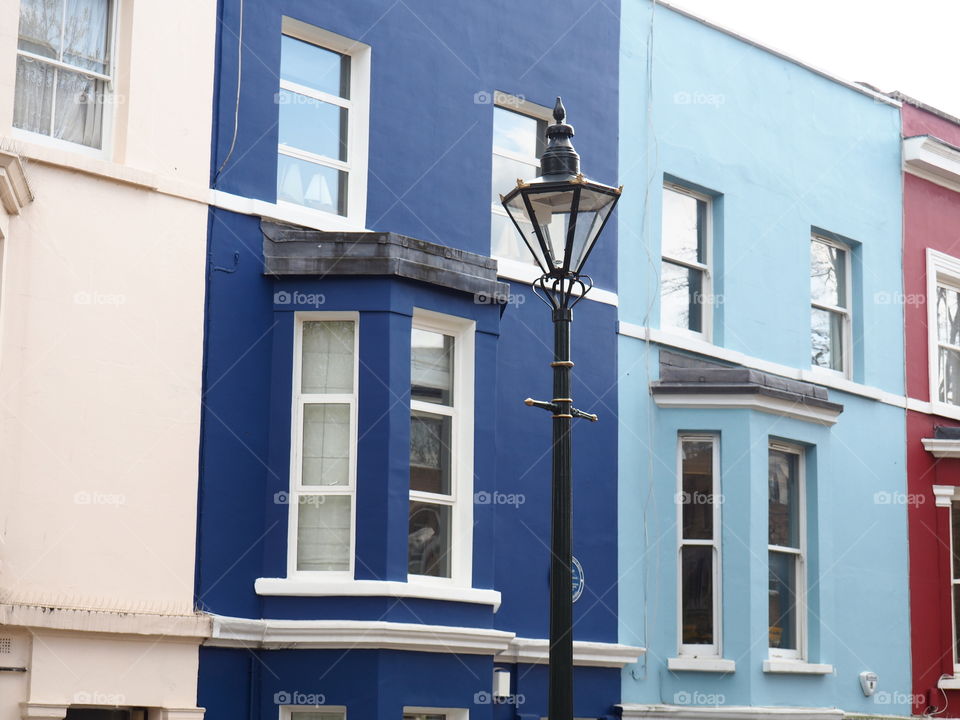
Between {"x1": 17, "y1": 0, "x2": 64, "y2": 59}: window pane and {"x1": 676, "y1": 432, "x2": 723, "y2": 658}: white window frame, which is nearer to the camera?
{"x1": 17, "y1": 0, "x2": 64, "y2": 59}: window pane

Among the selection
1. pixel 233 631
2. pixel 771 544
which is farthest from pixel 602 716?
pixel 233 631

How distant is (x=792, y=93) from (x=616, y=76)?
2796 millimetres

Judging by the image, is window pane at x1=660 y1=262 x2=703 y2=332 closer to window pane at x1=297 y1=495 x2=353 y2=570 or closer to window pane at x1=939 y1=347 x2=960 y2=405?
window pane at x1=939 y1=347 x2=960 y2=405

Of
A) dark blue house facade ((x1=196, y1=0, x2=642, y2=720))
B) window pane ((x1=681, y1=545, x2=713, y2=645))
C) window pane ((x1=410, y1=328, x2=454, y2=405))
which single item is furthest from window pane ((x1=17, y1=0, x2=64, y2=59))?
window pane ((x1=681, y1=545, x2=713, y2=645))

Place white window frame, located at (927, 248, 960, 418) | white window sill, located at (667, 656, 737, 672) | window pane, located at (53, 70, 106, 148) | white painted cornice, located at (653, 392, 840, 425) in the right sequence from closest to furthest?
window pane, located at (53, 70, 106, 148)
white window sill, located at (667, 656, 737, 672)
white painted cornice, located at (653, 392, 840, 425)
white window frame, located at (927, 248, 960, 418)

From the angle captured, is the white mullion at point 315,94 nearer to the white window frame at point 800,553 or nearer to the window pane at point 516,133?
the window pane at point 516,133

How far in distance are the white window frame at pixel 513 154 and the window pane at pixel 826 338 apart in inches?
164

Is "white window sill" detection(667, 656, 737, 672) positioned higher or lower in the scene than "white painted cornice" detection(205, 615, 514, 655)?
lower

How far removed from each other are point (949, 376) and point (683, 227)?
16.0ft

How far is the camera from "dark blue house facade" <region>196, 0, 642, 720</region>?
11.2 m

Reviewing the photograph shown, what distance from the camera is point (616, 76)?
590 inches

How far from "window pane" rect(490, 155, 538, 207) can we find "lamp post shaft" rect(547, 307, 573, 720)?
5.10m

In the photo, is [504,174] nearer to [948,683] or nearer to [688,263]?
[688,263]

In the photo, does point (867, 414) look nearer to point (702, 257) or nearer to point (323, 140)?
point (702, 257)
